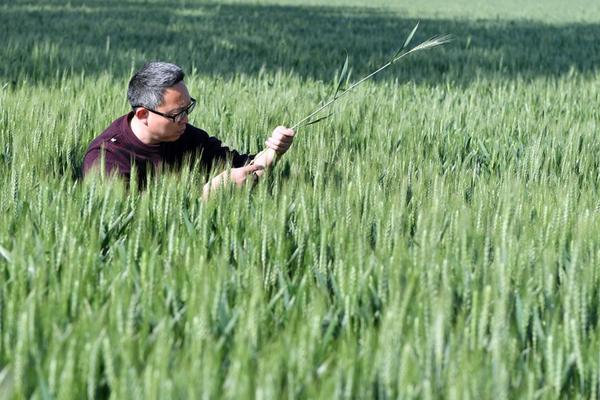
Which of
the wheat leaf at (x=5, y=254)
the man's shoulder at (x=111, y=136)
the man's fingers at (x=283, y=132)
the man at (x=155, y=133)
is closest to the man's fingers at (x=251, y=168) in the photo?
the man at (x=155, y=133)

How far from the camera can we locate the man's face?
2.58 meters

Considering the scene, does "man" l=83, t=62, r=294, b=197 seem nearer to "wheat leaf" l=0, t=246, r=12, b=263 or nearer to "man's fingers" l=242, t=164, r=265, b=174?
"man's fingers" l=242, t=164, r=265, b=174

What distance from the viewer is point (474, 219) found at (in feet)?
6.39

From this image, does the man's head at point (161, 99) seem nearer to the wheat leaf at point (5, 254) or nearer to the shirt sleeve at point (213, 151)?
the shirt sleeve at point (213, 151)

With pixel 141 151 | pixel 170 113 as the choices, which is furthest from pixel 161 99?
pixel 141 151

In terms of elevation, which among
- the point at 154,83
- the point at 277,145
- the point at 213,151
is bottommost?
the point at 213,151

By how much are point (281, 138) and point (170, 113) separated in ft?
1.04

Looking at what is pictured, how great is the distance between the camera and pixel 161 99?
2.57 meters

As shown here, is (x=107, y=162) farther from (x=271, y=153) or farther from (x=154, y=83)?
(x=271, y=153)

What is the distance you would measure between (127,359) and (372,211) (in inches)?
38.6

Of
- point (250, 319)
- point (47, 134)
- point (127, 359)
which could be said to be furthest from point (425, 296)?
point (47, 134)

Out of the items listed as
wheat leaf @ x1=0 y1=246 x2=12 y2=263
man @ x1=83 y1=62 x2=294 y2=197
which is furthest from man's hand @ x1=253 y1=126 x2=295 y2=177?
wheat leaf @ x1=0 y1=246 x2=12 y2=263

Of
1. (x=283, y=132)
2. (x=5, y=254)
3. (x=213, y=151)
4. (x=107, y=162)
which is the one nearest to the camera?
(x=5, y=254)

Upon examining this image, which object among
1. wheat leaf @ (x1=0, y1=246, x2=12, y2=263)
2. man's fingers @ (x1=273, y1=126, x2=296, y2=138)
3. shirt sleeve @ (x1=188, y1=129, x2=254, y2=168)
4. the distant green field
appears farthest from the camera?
shirt sleeve @ (x1=188, y1=129, x2=254, y2=168)
